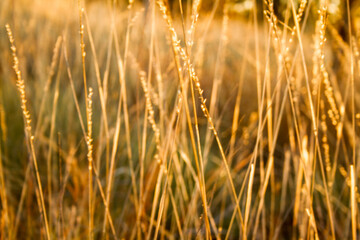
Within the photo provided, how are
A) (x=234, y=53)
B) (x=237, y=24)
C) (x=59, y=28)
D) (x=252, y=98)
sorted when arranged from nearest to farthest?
(x=252, y=98) → (x=59, y=28) → (x=234, y=53) → (x=237, y=24)

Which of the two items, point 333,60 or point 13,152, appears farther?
point 333,60

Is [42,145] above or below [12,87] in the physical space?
below

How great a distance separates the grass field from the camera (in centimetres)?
85

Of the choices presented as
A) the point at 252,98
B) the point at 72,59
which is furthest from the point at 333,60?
the point at 72,59

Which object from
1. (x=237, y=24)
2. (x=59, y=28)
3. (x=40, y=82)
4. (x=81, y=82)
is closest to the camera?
(x=40, y=82)

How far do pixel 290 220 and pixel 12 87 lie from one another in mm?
1476

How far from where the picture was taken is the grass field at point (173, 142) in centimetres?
85

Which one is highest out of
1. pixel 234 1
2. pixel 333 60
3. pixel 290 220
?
pixel 234 1

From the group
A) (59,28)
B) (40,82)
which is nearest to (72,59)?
(59,28)

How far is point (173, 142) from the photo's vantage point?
0.78 meters

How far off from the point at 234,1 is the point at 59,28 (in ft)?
5.50

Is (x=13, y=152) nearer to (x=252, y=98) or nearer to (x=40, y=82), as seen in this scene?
(x=40, y=82)

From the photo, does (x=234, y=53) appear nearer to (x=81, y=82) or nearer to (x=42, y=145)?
(x=81, y=82)

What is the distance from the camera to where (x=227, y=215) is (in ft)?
5.60
